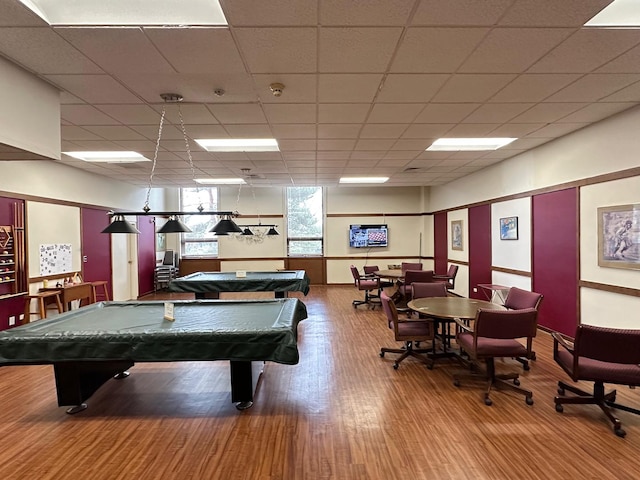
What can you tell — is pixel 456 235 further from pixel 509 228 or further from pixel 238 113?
pixel 238 113

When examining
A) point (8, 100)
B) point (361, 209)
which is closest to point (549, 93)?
point (8, 100)

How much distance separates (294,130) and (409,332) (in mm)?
2912

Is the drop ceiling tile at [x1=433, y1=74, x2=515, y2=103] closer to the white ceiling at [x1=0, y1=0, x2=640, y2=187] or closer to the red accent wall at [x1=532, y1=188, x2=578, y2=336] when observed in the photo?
the white ceiling at [x1=0, y1=0, x2=640, y2=187]

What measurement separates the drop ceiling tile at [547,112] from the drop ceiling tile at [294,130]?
250 cm

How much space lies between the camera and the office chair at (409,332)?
3.78 meters

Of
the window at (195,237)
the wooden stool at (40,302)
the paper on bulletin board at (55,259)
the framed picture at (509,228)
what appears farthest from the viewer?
the window at (195,237)

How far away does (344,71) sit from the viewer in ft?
9.02

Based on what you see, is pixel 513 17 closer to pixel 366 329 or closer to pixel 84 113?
pixel 84 113

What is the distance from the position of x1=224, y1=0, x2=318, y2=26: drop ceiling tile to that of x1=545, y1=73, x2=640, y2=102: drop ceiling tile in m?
2.58

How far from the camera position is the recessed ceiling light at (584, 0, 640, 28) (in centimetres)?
212

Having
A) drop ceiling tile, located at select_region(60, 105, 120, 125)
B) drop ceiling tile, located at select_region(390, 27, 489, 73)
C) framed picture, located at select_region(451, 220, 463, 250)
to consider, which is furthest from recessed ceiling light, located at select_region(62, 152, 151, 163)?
framed picture, located at select_region(451, 220, 463, 250)

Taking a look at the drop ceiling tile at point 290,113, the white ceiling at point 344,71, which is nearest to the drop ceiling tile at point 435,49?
the white ceiling at point 344,71

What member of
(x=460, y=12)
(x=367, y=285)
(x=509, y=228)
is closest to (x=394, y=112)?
(x=460, y=12)

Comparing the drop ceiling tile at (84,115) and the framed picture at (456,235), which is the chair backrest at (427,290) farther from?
the drop ceiling tile at (84,115)
